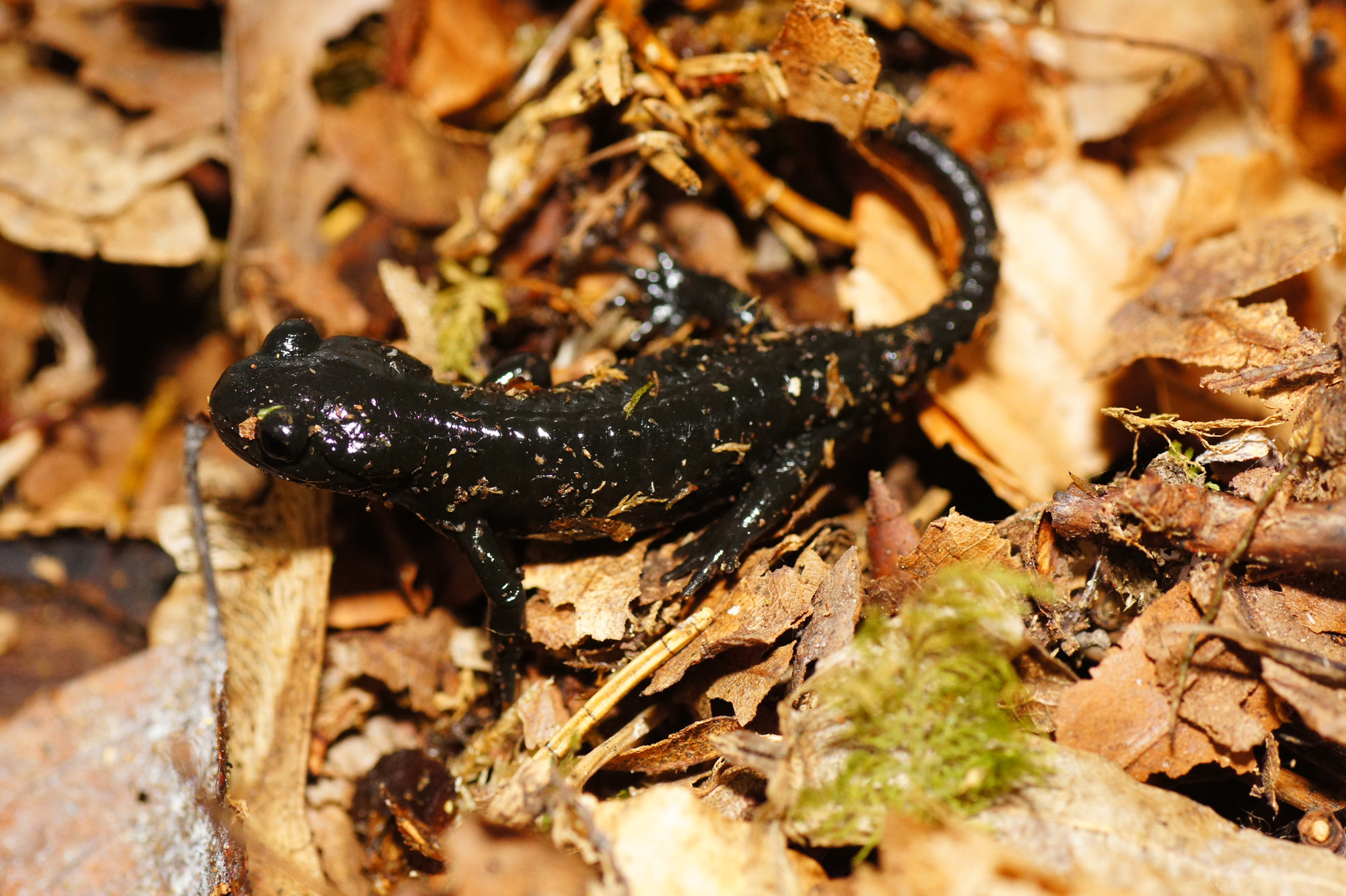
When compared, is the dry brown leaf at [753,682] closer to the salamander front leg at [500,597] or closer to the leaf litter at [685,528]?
the leaf litter at [685,528]

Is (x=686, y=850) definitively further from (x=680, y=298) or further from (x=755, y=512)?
(x=680, y=298)

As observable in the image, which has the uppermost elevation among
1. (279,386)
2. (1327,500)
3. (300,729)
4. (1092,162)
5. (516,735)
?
(1092,162)

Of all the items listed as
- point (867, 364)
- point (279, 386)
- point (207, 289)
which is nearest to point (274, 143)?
point (207, 289)

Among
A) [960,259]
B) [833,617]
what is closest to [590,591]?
[833,617]

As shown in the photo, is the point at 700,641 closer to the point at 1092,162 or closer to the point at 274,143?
the point at 1092,162

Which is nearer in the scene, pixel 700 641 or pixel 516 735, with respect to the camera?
pixel 700 641

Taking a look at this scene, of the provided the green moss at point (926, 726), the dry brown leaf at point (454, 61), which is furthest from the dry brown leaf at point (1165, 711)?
the dry brown leaf at point (454, 61)
